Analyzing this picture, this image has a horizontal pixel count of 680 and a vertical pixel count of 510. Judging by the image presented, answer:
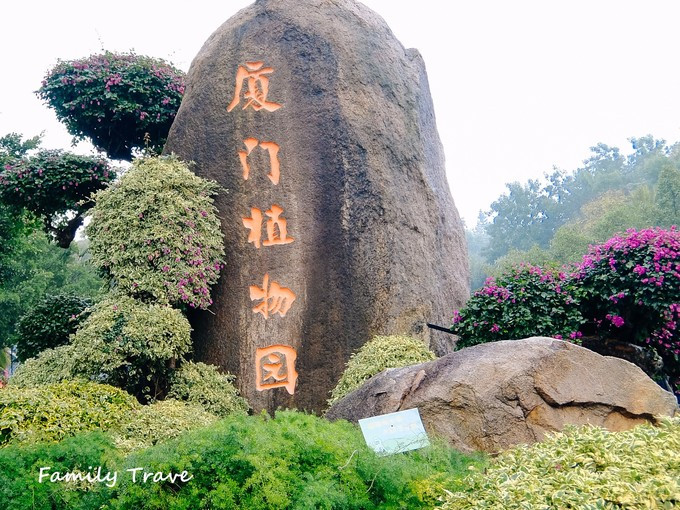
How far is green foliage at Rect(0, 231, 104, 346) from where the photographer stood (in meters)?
15.8

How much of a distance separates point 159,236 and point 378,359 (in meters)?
2.28

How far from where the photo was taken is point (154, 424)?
4645mm

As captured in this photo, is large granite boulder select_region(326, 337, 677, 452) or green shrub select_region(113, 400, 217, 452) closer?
large granite boulder select_region(326, 337, 677, 452)

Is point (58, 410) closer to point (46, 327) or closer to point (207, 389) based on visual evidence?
point (207, 389)

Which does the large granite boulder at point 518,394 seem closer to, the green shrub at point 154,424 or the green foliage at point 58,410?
the green shrub at point 154,424

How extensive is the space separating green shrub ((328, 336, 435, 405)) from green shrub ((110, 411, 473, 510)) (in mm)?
2081

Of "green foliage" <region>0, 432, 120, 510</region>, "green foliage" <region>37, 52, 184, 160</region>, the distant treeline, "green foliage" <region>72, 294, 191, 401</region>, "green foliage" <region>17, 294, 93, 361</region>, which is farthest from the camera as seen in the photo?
the distant treeline

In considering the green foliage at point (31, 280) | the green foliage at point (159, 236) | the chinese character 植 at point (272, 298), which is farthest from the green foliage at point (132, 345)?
the green foliage at point (31, 280)

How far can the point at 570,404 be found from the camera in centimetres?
384

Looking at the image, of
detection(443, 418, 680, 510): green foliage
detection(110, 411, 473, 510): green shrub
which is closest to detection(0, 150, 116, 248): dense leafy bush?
detection(110, 411, 473, 510): green shrub

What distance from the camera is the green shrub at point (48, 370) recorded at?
5492mm

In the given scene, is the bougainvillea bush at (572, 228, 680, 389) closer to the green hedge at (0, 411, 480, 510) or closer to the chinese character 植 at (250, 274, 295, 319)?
the chinese character 植 at (250, 274, 295, 319)

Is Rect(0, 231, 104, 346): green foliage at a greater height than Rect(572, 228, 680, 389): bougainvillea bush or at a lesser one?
greater

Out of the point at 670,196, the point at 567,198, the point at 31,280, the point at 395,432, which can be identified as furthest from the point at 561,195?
the point at 395,432
